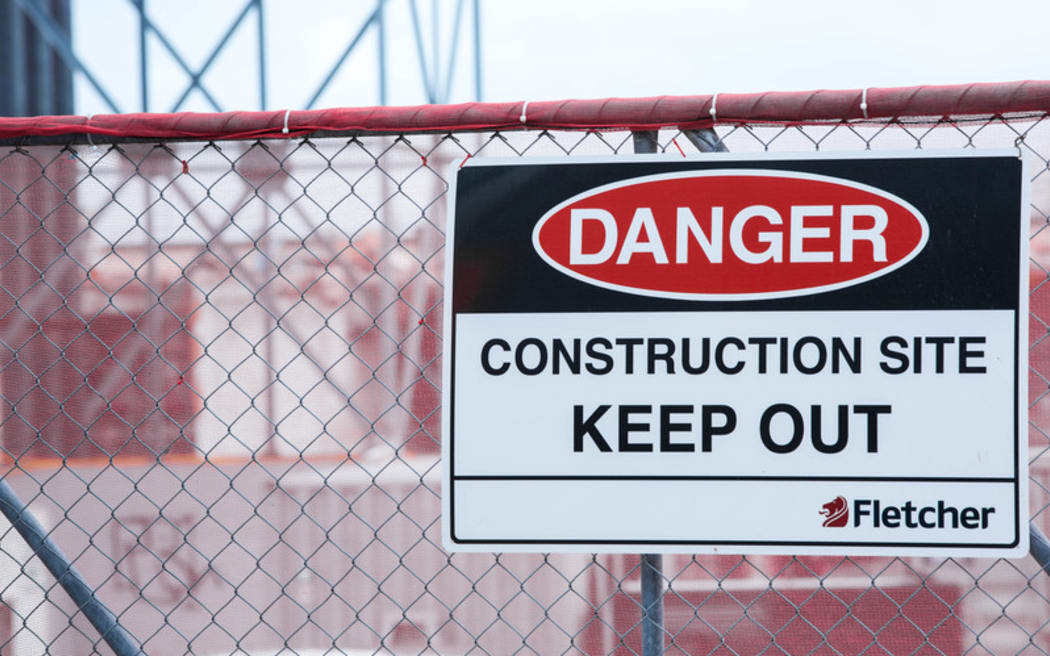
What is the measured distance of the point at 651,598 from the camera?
178 centimetres

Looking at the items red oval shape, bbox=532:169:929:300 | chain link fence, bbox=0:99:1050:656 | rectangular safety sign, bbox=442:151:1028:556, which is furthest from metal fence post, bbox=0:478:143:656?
red oval shape, bbox=532:169:929:300

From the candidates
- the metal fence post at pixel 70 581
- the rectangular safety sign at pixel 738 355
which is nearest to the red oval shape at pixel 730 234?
the rectangular safety sign at pixel 738 355

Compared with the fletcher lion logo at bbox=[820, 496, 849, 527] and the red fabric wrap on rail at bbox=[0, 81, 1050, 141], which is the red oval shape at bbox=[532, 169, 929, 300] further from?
the fletcher lion logo at bbox=[820, 496, 849, 527]

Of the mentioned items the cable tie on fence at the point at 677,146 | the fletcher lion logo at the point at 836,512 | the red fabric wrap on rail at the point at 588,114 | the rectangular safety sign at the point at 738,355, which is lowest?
the fletcher lion logo at the point at 836,512

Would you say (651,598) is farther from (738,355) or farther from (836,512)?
(738,355)

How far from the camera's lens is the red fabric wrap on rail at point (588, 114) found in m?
1.67

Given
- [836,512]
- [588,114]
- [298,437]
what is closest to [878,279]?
[836,512]

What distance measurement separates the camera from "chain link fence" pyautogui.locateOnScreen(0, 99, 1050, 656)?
1.80 metres

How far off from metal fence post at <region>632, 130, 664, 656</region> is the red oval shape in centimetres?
11

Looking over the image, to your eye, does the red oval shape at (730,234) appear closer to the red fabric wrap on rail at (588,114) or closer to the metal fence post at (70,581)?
the red fabric wrap on rail at (588,114)

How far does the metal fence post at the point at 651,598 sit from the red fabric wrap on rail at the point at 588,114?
39 mm

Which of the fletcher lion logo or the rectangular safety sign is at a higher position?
the rectangular safety sign

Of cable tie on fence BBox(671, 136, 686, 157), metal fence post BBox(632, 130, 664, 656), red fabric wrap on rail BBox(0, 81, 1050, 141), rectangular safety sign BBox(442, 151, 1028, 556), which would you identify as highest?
red fabric wrap on rail BBox(0, 81, 1050, 141)


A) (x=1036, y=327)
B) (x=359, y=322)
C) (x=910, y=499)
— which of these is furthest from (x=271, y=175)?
(x=1036, y=327)
